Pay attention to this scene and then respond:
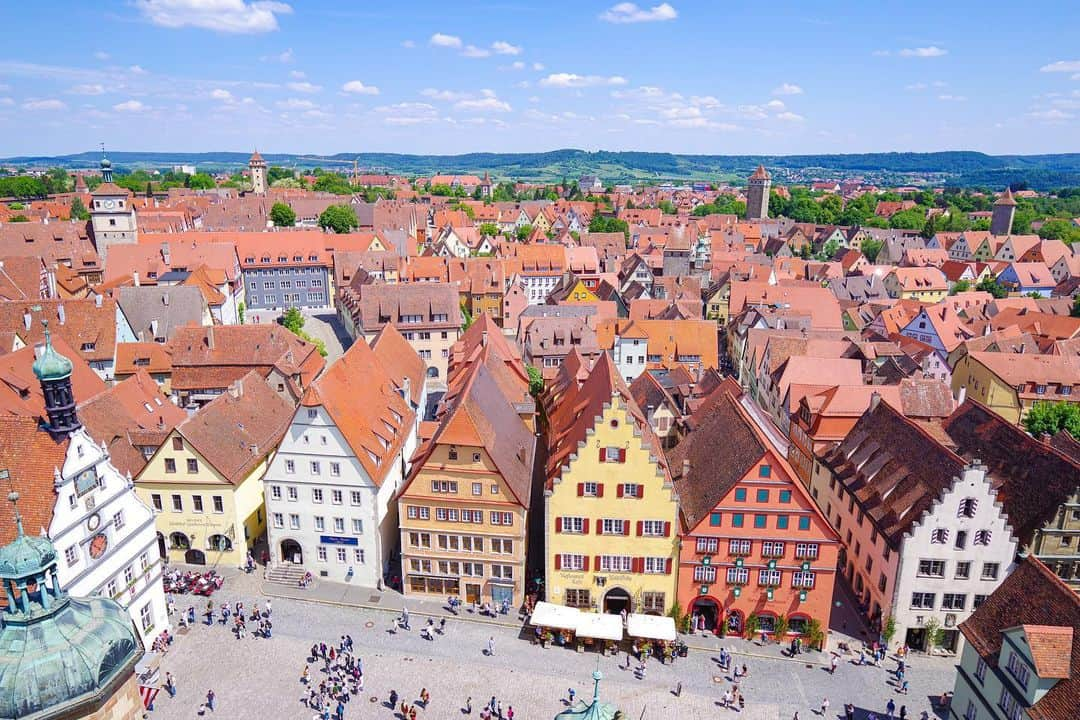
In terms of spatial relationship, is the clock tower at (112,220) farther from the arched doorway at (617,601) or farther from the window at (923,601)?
the window at (923,601)

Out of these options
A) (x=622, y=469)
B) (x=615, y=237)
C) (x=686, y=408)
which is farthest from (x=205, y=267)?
(x=615, y=237)

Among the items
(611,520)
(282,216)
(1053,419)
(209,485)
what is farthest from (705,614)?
(282,216)

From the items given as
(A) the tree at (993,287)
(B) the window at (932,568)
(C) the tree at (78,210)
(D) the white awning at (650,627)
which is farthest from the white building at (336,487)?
(C) the tree at (78,210)

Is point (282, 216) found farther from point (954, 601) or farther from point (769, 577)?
point (954, 601)

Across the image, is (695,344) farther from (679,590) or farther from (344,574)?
(344,574)

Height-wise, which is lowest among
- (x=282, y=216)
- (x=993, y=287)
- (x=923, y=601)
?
(x=923, y=601)

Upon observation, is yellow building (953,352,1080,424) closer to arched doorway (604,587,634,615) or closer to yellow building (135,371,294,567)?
arched doorway (604,587,634,615)
